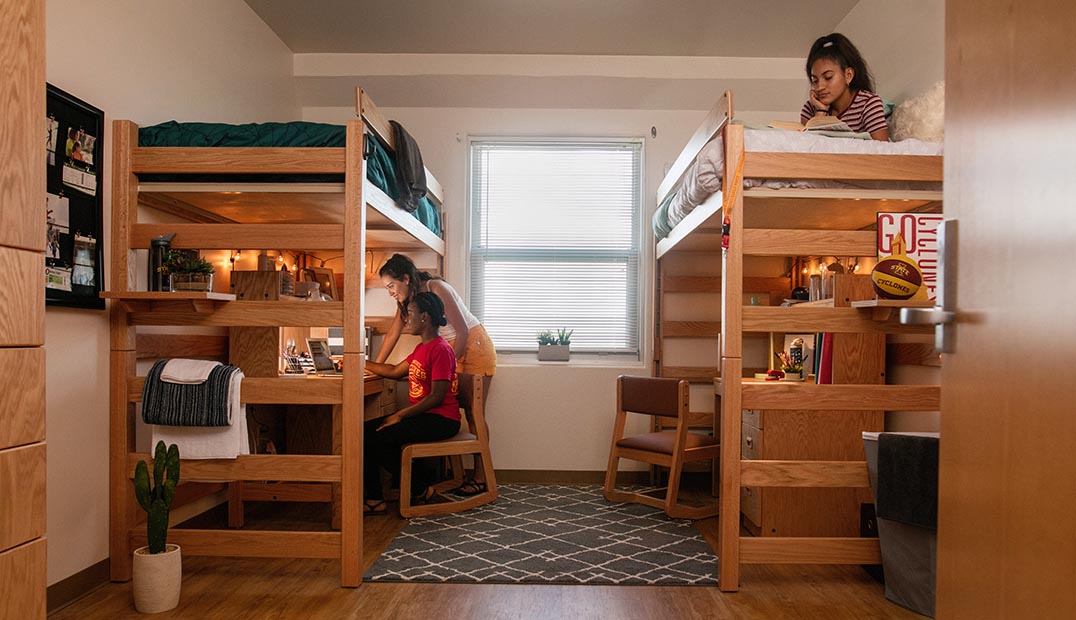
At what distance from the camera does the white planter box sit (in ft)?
17.2

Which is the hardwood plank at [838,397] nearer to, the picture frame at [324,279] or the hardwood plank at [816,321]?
the hardwood plank at [816,321]

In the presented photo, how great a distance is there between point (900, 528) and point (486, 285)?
317 centimetres

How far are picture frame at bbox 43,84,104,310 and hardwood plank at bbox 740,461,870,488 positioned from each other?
248 centimetres

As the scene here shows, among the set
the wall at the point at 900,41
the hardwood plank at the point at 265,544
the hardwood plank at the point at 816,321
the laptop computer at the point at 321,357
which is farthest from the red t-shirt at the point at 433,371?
the wall at the point at 900,41

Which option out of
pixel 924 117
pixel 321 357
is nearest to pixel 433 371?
pixel 321 357

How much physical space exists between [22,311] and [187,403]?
1.41 meters

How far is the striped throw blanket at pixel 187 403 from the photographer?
294cm

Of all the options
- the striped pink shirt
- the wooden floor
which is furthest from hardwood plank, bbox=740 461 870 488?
the striped pink shirt

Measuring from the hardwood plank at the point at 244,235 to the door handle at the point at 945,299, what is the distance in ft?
7.53

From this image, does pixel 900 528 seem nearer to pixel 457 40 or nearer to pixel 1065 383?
pixel 1065 383

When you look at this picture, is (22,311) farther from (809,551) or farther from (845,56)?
(845,56)

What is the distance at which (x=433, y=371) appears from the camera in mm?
4293

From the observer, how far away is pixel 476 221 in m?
5.39

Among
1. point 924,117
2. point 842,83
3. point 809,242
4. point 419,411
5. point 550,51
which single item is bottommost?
point 419,411
